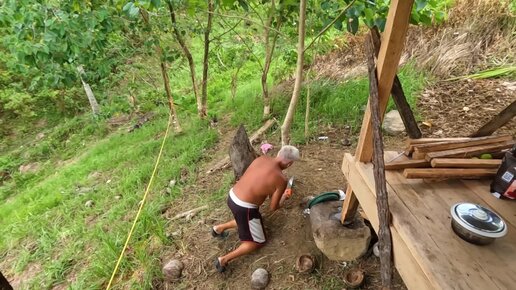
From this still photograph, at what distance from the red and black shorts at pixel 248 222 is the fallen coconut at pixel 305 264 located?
15.3 inches

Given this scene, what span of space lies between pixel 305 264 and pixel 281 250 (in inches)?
11.5

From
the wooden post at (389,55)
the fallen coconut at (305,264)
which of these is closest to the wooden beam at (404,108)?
the wooden post at (389,55)

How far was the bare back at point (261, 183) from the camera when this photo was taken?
2.68m

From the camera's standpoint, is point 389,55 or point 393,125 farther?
point 393,125

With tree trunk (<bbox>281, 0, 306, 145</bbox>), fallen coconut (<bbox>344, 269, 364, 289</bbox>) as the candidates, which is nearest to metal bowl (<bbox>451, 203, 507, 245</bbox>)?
fallen coconut (<bbox>344, 269, 364, 289</bbox>)

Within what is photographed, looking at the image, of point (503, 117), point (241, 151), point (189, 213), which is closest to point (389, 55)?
point (503, 117)

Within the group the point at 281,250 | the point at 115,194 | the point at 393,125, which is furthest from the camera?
the point at 115,194

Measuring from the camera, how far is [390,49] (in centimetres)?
162

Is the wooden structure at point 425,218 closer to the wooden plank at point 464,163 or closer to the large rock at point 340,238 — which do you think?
the wooden plank at point 464,163

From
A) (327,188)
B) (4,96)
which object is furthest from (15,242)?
(4,96)

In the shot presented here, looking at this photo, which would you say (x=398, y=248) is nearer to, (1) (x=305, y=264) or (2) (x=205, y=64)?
(1) (x=305, y=264)

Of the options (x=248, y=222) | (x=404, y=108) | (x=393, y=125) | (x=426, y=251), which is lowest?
(x=248, y=222)

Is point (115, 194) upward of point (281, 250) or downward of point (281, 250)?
downward

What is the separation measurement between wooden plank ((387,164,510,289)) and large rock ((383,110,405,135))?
2.04 metres
